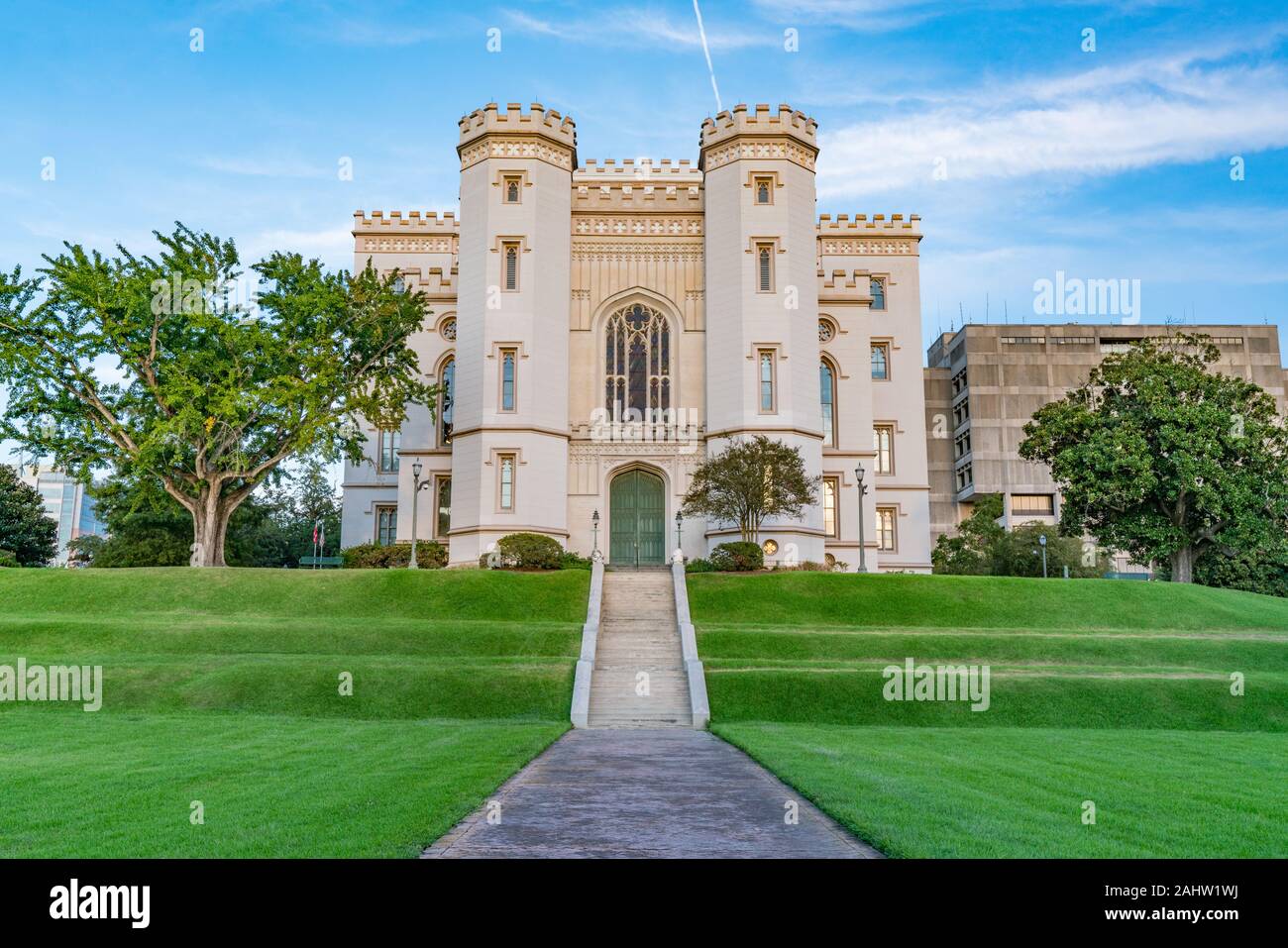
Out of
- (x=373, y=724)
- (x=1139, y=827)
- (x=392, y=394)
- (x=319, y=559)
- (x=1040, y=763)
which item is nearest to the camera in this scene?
(x=1139, y=827)

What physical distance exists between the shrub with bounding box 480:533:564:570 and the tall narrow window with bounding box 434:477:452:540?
257 inches

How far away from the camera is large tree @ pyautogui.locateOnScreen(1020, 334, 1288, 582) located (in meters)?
33.7

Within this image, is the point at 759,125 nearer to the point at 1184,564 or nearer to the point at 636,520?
the point at 636,520

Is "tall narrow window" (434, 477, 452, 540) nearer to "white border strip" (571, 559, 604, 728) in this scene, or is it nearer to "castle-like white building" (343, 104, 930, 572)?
"castle-like white building" (343, 104, 930, 572)

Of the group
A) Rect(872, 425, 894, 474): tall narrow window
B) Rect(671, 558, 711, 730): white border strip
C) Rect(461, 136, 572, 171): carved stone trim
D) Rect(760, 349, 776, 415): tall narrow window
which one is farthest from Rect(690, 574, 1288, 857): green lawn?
Rect(461, 136, 572, 171): carved stone trim

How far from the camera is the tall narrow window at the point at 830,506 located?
37938 mm

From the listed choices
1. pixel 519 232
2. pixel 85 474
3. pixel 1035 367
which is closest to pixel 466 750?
pixel 85 474

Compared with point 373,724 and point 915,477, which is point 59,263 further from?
point 915,477

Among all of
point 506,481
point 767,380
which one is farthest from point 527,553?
point 767,380

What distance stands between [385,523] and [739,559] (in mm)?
17393

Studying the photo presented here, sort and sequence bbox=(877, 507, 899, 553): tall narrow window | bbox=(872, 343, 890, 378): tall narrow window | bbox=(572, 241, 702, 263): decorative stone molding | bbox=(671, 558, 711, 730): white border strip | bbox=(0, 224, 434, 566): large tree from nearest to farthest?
1. bbox=(671, 558, 711, 730): white border strip
2. bbox=(0, 224, 434, 566): large tree
3. bbox=(572, 241, 702, 263): decorative stone molding
4. bbox=(877, 507, 899, 553): tall narrow window
5. bbox=(872, 343, 890, 378): tall narrow window

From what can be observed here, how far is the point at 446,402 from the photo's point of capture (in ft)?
128
